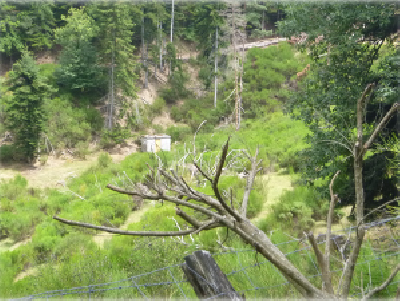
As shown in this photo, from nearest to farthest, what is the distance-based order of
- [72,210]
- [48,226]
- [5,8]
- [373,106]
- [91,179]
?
1. [373,106]
2. [48,226]
3. [72,210]
4. [91,179]
5. [5,8]

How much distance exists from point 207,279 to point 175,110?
60.0 ft

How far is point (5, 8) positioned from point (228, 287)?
24.3 m

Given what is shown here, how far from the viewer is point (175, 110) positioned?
19.7 metres

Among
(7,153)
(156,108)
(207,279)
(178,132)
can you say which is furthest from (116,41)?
(207,279)

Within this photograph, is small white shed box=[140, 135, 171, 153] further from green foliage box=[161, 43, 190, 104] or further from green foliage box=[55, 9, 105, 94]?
green foliage box=[161, 43, 190, 104]

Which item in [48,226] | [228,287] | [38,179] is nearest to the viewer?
[228,287]

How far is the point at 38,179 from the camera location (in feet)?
40.7

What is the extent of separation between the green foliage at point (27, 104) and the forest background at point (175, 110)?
53 millimetres

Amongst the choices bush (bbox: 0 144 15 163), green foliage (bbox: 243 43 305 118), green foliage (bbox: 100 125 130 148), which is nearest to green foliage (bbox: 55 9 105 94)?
green foliage (bbox: 100 125 130 148)

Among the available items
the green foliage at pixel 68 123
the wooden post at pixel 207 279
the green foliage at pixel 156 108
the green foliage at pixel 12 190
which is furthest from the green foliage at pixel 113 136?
the wooden post at pixel 207 279

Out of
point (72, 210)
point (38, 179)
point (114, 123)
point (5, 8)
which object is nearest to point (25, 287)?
point (72, 210)

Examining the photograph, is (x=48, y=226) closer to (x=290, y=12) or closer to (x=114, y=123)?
(x=290, y=12)

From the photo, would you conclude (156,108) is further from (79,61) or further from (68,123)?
(68,123)

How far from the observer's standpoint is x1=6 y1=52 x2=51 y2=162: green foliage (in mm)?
13016
